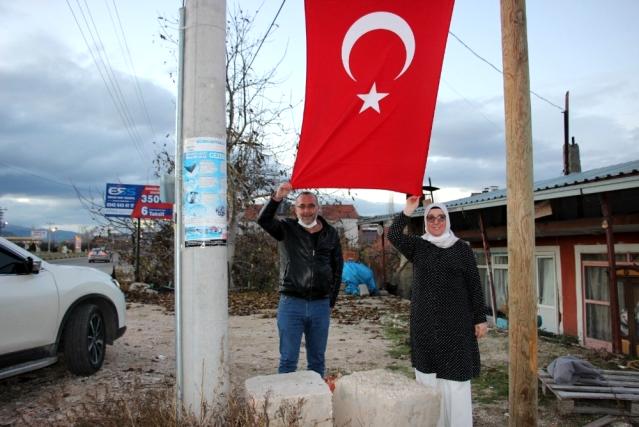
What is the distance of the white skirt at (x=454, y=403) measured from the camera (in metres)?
3.63

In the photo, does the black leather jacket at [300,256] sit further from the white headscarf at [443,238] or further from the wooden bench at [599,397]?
the wooden bench at [599,397]

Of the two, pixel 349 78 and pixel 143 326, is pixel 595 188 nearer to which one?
pixel 349 78

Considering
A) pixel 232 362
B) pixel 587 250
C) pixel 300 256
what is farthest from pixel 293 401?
pixel 587 250

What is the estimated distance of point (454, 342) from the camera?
368cm

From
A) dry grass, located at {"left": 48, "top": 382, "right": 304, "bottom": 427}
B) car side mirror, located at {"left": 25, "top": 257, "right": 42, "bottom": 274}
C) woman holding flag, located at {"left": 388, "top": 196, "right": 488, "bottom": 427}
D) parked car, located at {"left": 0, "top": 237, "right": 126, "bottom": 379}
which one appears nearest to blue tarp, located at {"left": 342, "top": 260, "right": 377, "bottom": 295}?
parked car, located at {"left": 0, "top": 237, "right": 126, "bottom": 379}

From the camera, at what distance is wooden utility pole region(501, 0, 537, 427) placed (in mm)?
3449

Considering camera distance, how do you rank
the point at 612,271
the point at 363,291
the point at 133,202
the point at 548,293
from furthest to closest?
1. the point at 133,202
2. the point at 363,291
3. the point at 548,293
4. the point at 612,271

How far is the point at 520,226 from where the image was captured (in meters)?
3.47

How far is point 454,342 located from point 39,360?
4.16 metres

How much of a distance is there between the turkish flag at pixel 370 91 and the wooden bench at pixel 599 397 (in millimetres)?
2730

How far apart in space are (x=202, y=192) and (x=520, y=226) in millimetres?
2154

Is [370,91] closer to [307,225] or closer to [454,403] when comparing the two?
[307,225]

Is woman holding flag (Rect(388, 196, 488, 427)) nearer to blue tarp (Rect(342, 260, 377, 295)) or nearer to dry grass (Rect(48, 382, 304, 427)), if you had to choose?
dry grass (Rect(48, 382, 304, 427))

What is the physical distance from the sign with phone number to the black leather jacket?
41.9ft
